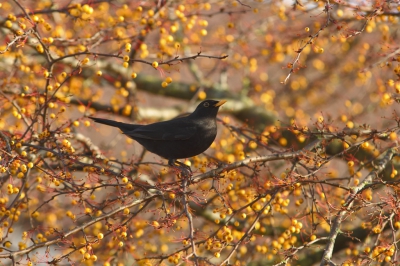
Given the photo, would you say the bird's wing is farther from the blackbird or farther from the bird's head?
the bird's head

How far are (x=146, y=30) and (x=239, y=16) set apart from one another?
2218 millimetres

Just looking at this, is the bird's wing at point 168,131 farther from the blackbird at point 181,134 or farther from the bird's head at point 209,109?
the bird's head at point 209,109

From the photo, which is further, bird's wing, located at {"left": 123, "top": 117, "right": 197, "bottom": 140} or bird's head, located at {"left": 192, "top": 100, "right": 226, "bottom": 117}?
bird's head, located at {"left": 192, "top": 100, "right": 226, "bottom": 117}

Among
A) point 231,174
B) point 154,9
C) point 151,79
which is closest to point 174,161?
point 231,174

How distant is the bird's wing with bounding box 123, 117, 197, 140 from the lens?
554cm

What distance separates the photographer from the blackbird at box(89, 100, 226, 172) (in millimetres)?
5461

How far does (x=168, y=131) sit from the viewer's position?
566cm

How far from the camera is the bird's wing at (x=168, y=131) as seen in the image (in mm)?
5535

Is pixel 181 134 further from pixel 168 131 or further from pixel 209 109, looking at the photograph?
pixel 209 109

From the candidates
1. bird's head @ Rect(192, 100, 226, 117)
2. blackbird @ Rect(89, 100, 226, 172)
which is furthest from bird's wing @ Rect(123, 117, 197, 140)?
bird's head @ Rect(192, 100, 226, 117)

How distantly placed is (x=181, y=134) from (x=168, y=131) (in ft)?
0.63

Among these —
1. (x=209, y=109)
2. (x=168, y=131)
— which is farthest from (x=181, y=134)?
(x=209, y=109)

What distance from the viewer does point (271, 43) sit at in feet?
25.8

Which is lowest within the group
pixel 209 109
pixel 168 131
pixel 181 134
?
pixel 181 134
